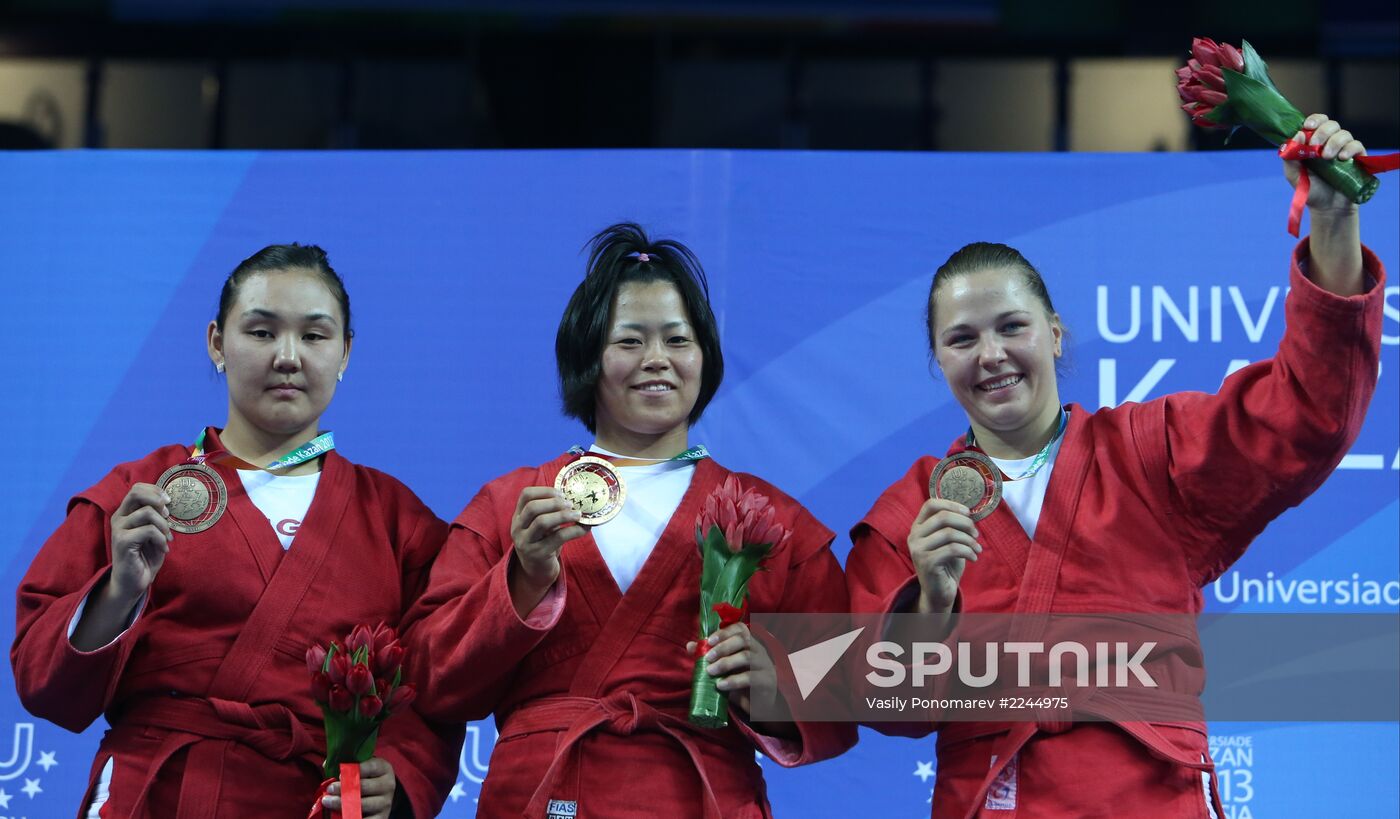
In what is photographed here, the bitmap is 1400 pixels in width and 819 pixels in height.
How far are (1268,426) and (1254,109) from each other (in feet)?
1.61

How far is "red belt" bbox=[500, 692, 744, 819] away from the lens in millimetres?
2340

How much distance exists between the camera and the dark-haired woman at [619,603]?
235 centimetres

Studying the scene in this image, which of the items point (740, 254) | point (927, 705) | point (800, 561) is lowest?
point (927, 705)

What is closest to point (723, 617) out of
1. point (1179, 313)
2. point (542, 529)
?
point (542, 529)

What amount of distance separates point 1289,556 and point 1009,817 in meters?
Answer: 1.49

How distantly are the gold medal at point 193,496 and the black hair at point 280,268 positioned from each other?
0.34 meters

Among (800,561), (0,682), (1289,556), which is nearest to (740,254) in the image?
(800,561)

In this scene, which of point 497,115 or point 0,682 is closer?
point 0,682

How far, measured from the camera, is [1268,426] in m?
2.28

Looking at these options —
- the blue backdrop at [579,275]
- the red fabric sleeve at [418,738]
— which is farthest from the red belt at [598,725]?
the blue backdrop at [579,275]

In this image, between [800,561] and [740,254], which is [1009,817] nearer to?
[800,561]

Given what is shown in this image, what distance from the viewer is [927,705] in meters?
2.40

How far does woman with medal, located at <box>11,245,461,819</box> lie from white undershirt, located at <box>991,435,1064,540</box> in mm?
1078

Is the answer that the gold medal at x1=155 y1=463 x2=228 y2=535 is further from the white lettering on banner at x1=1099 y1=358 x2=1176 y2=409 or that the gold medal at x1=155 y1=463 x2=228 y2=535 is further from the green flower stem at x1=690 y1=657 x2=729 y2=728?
the white lettering on banner at x1=1099 y1=358 x2=1176 y2=409
